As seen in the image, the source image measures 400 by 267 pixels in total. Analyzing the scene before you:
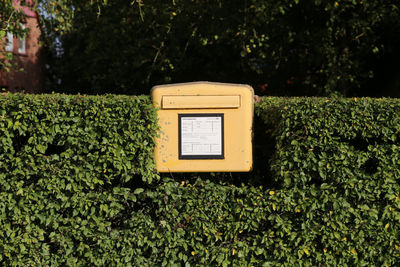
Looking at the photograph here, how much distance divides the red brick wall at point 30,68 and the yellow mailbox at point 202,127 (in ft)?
48.3

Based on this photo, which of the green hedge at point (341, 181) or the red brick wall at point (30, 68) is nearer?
the green hedge at point (341, 181)

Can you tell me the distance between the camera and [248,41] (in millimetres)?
9852

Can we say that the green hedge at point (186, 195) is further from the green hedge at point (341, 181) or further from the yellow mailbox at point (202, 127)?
the yellow mailbox at point (202, 127)

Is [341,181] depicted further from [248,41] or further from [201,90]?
[248,41]

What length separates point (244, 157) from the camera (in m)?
4.30

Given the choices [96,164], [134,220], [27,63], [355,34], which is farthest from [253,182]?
[27,63]

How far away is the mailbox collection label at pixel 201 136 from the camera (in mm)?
4270

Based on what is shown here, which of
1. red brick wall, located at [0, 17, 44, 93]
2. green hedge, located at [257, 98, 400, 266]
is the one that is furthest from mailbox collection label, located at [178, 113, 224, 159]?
red brick wall, located at [0, 17, 44, 93]

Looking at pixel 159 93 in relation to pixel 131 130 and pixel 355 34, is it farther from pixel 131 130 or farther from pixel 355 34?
pixel 355 34

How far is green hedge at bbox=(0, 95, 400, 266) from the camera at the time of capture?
4.08 metres

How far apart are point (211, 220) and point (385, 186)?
63.3 inches

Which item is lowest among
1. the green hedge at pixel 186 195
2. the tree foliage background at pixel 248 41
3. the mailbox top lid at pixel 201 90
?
the green hedge at pixel 186 195

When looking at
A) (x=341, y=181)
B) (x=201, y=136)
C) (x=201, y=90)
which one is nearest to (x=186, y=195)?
(x=201, y=136)

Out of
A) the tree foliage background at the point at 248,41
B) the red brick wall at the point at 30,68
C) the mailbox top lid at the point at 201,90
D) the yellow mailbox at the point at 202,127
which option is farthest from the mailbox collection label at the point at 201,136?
the red brick wall at the point at 30,68
